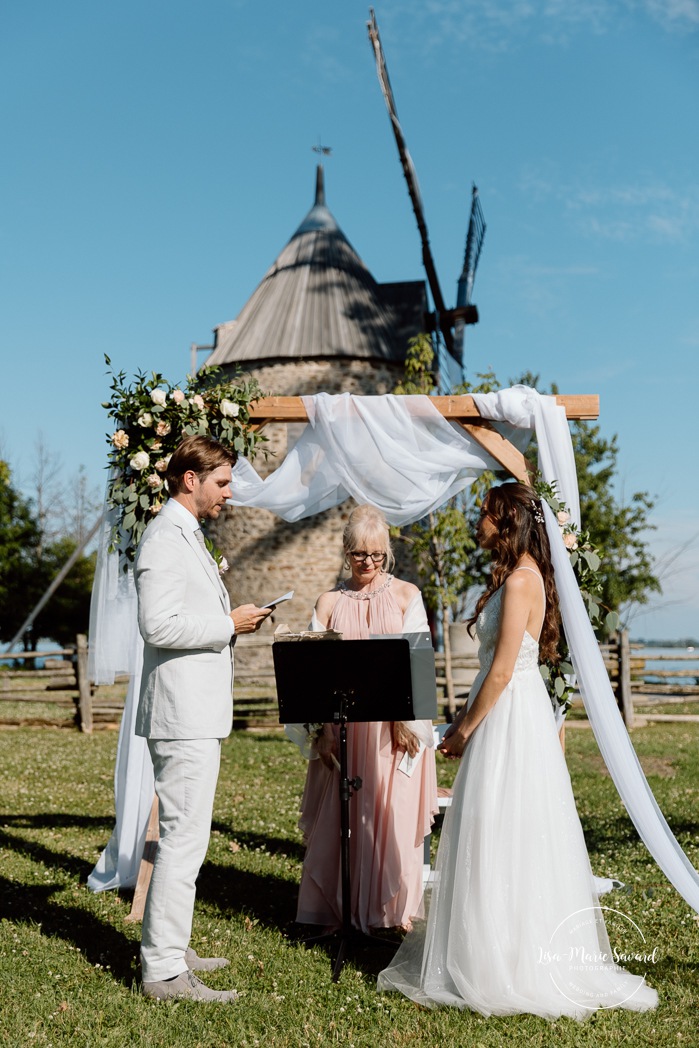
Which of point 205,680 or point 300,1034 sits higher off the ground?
point 205,680

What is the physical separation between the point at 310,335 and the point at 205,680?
1680 centimetres

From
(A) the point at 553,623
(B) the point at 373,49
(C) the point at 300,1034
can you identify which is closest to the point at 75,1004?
(C) the point at 300,1034

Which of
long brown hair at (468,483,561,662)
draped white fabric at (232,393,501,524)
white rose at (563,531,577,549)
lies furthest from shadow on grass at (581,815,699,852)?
long brown hair at (468,483,561,662)

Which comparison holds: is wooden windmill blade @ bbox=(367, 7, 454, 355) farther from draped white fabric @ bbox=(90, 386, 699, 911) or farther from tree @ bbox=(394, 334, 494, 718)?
draped white fabric @ bbox=(90, 386, 699, 911)

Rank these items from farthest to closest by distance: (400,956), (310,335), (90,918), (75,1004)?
(310,335) < (90,918) < (400,956) < (75,1004)

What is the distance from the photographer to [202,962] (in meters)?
4.59

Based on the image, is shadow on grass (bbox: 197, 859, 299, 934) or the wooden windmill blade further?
the wooden windmill blade

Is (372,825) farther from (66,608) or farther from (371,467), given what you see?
(66,608)

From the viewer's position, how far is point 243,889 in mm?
6039

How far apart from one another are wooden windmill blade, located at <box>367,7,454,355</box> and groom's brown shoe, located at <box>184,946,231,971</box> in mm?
21048

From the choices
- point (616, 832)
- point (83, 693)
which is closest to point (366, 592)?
point (616, 832)

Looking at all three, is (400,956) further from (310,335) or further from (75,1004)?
(310,335)

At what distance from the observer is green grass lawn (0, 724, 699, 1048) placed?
3.82 meters

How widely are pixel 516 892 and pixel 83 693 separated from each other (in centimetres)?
1232
